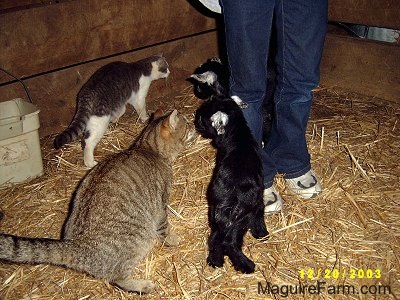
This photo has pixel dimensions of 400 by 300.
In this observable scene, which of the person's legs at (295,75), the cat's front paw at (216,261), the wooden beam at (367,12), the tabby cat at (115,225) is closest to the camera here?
the tabby cat at (115,225)

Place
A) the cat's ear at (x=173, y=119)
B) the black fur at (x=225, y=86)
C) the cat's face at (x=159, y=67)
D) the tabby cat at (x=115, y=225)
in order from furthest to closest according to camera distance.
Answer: the cat's face at (x=159, y=67) < the black fur at (x=225, y=86) < the cat's ear at (x=173, y=119) < the tabby cat at (x=115, y=225)

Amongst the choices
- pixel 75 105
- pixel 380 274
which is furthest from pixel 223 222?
pixel 75 105

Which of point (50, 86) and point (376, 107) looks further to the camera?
point (376, 107)

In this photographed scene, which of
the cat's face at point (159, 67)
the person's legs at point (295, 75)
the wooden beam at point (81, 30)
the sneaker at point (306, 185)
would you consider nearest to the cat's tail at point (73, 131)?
the wooden beam at point (81, 30)

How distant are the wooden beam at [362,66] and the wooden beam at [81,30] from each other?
197cm

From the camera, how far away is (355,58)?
4.80 meters

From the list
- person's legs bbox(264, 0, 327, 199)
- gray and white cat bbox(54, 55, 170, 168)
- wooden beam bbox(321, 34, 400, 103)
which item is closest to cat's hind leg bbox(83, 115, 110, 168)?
gray and white cat bbox(54, 55, 170, 168)

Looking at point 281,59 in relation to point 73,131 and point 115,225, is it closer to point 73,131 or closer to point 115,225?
point 115,225

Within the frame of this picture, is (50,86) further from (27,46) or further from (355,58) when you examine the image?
(355,58)

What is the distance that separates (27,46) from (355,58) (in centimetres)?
393

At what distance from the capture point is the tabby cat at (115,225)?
2.11 meters

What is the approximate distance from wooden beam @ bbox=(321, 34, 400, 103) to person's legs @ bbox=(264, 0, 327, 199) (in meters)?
2.28

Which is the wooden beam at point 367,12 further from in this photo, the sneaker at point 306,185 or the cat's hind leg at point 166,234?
the cat's hind leg at point 166,234

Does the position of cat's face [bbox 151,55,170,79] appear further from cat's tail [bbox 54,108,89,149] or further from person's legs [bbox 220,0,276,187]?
person's legs [bbox 220,0,276,187]
